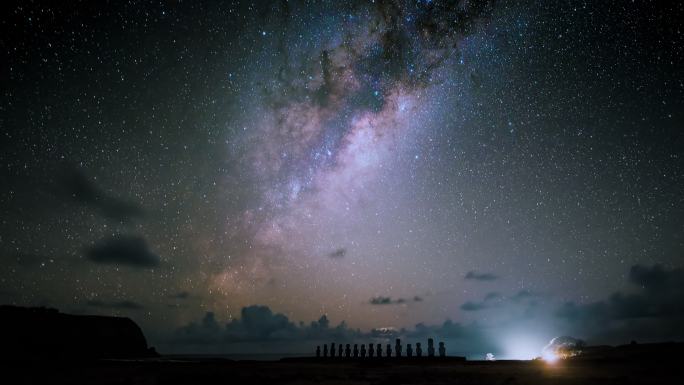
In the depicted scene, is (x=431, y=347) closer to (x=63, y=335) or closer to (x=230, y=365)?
(x=230, y=365)

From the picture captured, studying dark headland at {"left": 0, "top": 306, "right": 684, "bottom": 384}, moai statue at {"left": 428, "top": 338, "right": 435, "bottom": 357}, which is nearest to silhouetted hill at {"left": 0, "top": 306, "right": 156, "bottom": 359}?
dark headland at {"left": 0, "top": 306, "right": 684, "bottom": 384}

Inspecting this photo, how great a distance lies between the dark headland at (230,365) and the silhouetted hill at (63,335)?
0.47ft

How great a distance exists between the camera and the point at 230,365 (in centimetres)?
1719

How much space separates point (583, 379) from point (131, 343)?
88271mm

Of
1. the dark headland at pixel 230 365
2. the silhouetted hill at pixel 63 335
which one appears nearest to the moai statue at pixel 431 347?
the dark headland at pixel 230 365

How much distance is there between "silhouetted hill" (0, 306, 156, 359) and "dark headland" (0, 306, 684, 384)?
142 mm

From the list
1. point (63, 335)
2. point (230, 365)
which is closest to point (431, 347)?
point (230, 365)

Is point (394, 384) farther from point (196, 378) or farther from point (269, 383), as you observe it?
point (196, 378)

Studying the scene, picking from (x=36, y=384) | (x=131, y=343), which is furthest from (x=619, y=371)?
(x=131, y=343)

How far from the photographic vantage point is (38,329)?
5534 cm

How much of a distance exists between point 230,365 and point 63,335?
201 ft

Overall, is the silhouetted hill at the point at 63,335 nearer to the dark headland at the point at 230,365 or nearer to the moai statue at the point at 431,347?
the dark headland at the point at 230,365

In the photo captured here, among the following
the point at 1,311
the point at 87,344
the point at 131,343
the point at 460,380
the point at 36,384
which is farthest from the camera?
the point at 131,343

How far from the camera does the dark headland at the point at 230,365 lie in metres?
9.27
